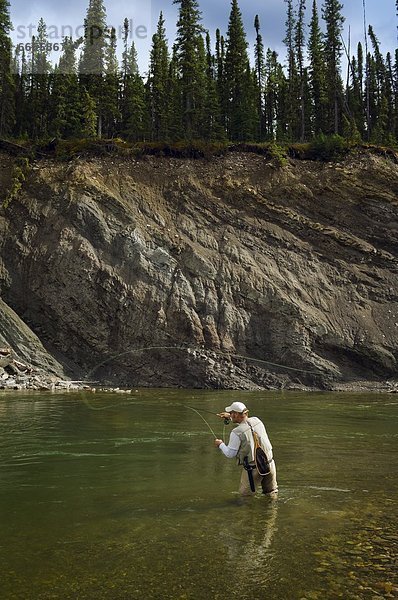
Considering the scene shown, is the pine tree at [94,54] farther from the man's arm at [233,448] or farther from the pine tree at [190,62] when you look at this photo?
the man's arm at [233,448]

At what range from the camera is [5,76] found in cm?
5153

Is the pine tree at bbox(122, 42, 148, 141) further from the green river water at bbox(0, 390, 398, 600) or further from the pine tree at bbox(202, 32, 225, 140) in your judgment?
the green river water at bbox(0, 390, 398, 600)

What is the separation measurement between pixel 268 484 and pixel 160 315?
2486 centimetres

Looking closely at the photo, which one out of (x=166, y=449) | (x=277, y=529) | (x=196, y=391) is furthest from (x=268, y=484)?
(x=196, y=391)

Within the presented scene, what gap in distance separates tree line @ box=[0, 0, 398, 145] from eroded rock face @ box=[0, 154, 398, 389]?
933 cm

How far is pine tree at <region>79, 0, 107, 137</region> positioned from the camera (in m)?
53.7

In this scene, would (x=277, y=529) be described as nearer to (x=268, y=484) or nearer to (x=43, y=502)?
(x=268, y=484)

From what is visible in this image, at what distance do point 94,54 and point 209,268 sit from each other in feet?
111

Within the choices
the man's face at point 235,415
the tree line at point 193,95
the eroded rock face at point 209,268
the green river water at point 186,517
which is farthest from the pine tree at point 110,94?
the man's face at point 235,415

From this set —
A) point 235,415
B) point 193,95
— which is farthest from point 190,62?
point 235,415

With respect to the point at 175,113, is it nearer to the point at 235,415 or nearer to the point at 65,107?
the point at 65,107

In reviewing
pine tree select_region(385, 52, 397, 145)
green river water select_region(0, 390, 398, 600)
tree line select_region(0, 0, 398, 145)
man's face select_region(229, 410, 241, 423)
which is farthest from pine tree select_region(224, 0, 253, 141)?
man's face select_region(229, 410, 241, 423)

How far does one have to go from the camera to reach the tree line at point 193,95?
166ft

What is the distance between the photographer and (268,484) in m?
8.61
